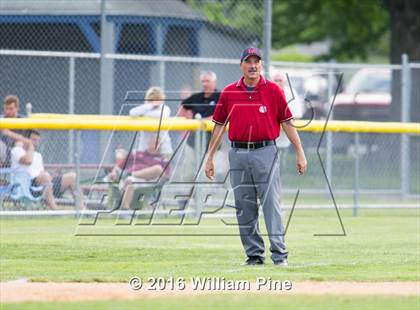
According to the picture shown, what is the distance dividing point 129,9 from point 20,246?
640 cm

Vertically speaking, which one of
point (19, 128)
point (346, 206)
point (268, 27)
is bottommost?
point (346, 206)

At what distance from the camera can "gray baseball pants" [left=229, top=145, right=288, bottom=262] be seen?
1115cm

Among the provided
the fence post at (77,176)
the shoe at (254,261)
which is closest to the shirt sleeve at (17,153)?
the fence post at (77,176)

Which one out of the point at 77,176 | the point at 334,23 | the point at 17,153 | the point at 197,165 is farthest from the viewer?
the point at 334,23

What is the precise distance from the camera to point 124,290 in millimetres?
9172

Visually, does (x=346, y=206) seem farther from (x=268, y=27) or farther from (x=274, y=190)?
(x=274, y=190)

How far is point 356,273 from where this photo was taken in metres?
10.6

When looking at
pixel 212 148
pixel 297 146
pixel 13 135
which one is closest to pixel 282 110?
pixel 297 146

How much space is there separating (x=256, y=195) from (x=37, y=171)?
5.27 metres

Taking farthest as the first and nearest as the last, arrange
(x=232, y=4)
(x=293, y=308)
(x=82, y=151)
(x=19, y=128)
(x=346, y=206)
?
1. (x=232, y=4)
2. (x=346, y=206)
3. (x=82, y=151)
4. (x=19, y=128)
5. (x=293, y=308)

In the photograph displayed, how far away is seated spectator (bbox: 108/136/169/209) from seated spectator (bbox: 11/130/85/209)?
2.13ft

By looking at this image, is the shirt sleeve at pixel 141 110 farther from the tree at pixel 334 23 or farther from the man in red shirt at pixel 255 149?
the tree at pixel 334 23

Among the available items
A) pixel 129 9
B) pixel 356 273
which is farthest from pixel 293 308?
pixel 129 9

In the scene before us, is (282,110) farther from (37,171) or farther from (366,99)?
(366,99)
